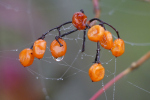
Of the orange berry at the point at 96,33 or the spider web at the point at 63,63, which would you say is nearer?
the orange berry at the point at 96,33

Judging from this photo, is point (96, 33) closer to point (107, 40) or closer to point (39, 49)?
point (107, 40)

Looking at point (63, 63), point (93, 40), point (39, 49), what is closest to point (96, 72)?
point (93, 40)

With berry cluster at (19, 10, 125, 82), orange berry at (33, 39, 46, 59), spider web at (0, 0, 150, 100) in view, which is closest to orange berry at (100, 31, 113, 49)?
berry cluster at (19, 10, 125, 82)

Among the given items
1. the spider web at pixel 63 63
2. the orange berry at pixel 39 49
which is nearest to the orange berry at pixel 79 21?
the orange berry at pixel 39 49

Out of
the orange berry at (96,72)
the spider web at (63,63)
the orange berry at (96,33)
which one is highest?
Result: the orange berry at (96,33)

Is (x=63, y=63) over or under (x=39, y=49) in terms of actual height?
under

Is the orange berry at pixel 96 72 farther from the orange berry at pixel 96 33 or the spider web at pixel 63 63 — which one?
the spider web at pixel 63 63

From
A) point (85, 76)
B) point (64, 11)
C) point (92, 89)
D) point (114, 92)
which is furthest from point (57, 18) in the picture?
point (114, 92)

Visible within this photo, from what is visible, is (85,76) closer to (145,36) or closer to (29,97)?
(29,97)
